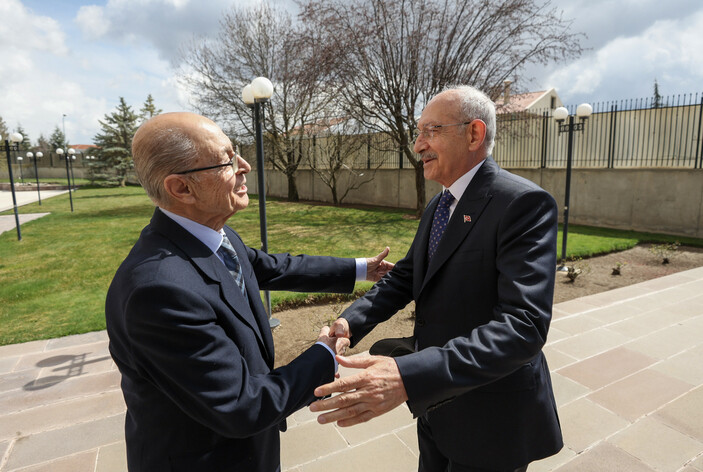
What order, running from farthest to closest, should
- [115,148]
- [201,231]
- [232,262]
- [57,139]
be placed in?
[57,139]
[115,148]
[232,262]
[201,231]

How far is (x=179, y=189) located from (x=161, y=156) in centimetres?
13

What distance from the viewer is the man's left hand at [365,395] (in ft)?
4.55

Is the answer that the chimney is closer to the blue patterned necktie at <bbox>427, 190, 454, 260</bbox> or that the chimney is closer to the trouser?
the blue patterned necktie at <bbox>427, 190, 454, 260</bbox>

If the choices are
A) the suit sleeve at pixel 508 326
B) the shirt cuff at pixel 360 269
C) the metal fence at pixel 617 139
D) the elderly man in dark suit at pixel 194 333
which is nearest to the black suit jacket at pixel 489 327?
the suit sleeve at pixel 508 326

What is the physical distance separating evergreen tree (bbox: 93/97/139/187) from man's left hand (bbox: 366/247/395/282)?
158 ft

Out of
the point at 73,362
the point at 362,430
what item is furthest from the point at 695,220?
the point at 73,362

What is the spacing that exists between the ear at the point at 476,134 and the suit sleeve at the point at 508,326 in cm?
40

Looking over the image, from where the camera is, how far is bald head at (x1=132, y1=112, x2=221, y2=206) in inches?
57.6

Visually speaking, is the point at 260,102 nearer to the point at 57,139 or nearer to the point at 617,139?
the point at 617,139

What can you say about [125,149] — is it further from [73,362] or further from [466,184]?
[466,184]

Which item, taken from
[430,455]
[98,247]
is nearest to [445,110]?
[430,455]

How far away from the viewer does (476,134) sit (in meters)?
1.91

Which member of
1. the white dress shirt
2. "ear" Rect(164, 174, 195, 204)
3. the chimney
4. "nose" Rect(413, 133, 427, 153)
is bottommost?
the white dress shirt

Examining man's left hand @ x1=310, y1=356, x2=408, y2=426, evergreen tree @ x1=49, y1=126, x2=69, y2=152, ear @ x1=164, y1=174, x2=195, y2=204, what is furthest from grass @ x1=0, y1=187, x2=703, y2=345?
evergreen tree @ x1=49, y1=126, x2=69, y2=152
